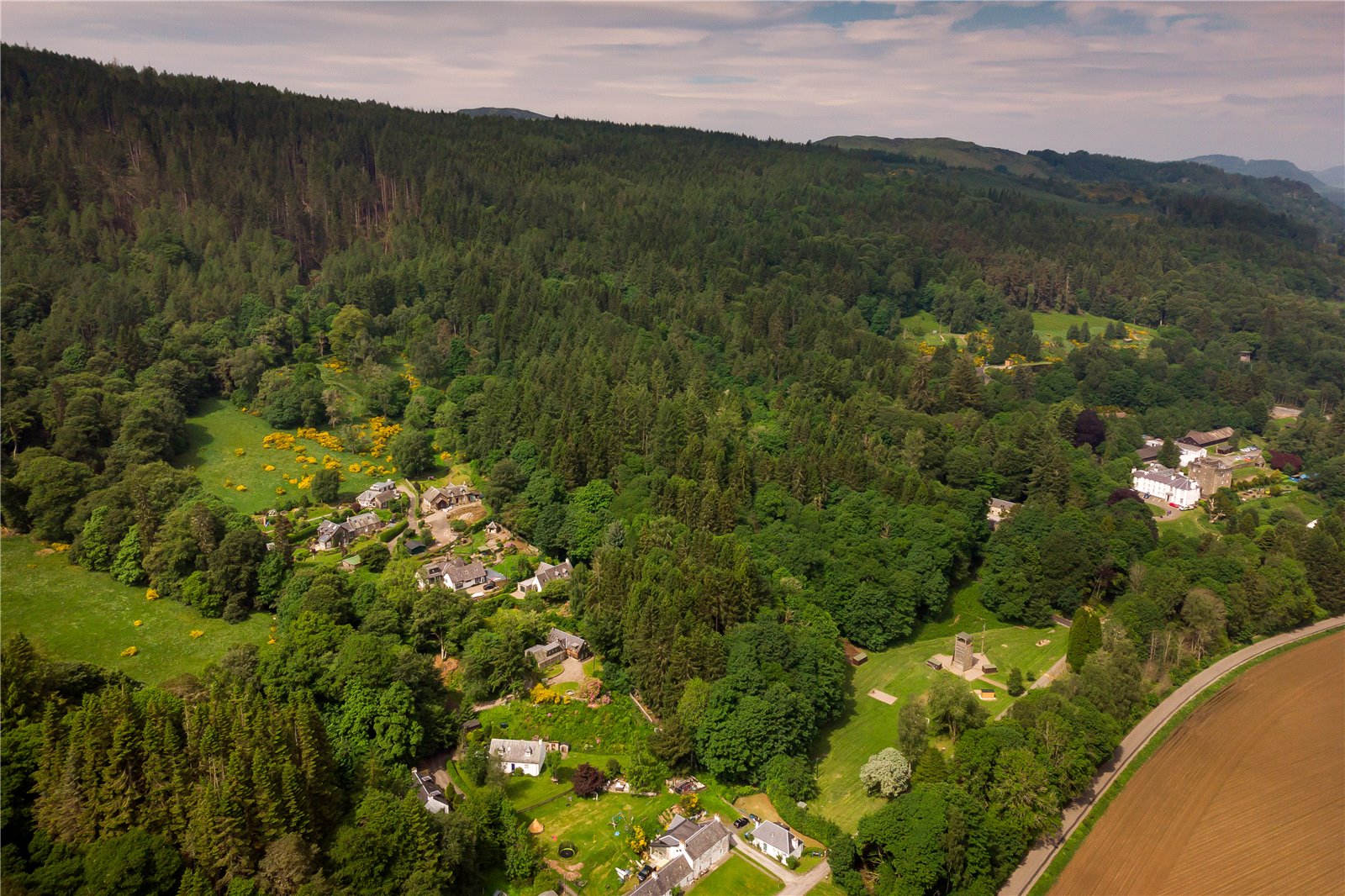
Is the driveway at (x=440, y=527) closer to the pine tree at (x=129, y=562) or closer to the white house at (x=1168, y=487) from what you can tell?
the pine tree at (x=129, y=562)

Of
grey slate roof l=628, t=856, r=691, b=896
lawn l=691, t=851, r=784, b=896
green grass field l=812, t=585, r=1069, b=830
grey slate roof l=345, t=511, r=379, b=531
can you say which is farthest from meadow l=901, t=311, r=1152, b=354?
grey slate roof l=628, t=856, r=691, b=896

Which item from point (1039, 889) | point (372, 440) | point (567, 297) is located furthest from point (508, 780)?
point (567, 297)

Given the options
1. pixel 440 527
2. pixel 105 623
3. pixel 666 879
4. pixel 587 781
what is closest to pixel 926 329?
pixel 440 527

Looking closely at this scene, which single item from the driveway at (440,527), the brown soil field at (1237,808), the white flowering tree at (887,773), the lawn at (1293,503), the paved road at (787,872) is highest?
the driveway at (440,527)

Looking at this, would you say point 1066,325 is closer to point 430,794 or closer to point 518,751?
point 518,751

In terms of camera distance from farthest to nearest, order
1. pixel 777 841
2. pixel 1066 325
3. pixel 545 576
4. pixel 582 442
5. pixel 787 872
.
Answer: pixel 1066 325, pixel 582 442, pixel 545 576, pixel 777 841, pixel 787 872

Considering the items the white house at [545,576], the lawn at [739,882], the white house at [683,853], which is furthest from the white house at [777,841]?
the white house at [545,576]

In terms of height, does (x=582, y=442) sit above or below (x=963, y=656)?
above

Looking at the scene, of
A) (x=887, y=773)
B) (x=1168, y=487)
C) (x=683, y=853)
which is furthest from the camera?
(x=1168, y=487)
